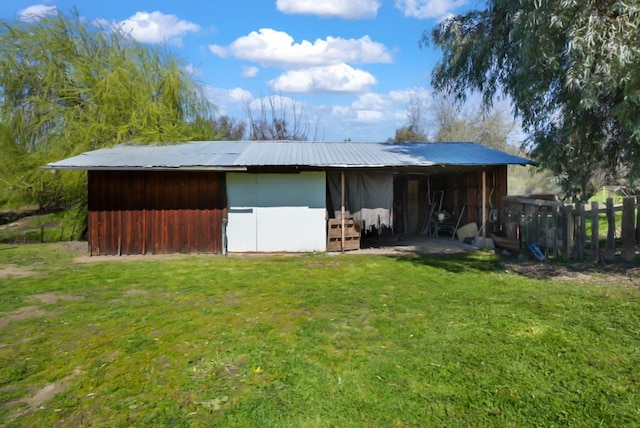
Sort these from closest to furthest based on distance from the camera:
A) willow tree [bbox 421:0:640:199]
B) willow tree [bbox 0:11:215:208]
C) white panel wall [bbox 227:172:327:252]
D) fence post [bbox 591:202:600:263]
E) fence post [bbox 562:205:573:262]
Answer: willow tree [bbox 421:0:640:199], fence post [bbox 591:202:600:263], fence post [bbox 562:205:573:262], white panel wall [bbox 227:172:327:252], willow tree [bbox 0:11:215:208]

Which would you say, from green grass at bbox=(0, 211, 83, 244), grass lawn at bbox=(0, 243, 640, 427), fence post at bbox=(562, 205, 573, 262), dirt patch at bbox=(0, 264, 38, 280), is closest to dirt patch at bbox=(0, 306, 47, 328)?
grass lawn at bbox=(0, 243, 640, 427)

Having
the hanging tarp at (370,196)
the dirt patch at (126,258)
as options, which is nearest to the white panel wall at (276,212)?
the hanging tarp at (370,196)

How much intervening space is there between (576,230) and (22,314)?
8958 mm

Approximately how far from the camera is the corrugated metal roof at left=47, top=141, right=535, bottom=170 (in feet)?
30.7

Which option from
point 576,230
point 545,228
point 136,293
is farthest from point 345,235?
point 136,293

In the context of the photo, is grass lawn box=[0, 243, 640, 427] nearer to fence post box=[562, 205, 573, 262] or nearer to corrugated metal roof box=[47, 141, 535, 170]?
fence post box=[562, 205, 573, 262]

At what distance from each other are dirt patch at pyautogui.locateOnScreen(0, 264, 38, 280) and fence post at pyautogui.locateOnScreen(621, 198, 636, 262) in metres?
10.8

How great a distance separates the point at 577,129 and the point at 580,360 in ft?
16.7

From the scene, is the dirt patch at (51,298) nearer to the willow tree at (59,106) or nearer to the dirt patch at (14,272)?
the dirt patch at (14,272)

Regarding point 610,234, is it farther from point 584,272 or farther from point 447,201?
point 447,201

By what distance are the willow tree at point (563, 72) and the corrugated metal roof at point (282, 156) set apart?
5.87 feet

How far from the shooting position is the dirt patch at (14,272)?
24.7ft

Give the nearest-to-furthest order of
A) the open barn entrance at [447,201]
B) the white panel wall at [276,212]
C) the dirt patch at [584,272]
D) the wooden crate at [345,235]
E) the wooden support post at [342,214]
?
the dirt patch at [584,272], the wooden support post at [342,214], the white panel wall at [276,212], the wooden crate at [345,235], the open barn entrance at [447,201]

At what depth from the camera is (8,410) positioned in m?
2.88
